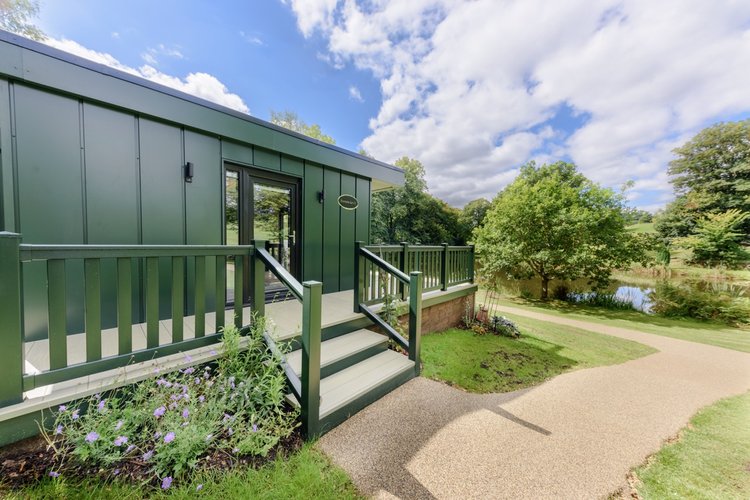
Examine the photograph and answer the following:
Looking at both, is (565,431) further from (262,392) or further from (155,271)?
(155,271)

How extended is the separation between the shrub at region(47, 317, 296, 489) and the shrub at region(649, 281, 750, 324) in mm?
12989

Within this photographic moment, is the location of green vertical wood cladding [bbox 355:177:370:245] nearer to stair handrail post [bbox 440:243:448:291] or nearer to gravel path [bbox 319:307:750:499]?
stair handrail post [bbox 440:243:448:291]

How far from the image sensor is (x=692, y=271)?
46.3 feet

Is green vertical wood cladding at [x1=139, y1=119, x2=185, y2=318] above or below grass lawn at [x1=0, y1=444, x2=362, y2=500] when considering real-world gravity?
above

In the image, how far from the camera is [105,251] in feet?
5.91

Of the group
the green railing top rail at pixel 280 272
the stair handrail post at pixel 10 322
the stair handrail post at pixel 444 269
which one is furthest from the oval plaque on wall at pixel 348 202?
the stair handrail post at pixel 10 322

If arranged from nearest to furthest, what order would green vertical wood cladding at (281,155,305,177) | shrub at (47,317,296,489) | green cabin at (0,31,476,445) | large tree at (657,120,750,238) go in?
shrub at (47,317,296,489), green cabin at (0,31,476,445), green vertical wood cladding at (281,155,305,177), large tree at (657,120,750,238)

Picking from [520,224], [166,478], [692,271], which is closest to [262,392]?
[166,478]

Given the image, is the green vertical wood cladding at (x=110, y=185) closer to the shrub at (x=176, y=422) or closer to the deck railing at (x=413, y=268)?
the shrub at (x=176, y=422)

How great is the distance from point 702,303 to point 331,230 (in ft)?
40.9

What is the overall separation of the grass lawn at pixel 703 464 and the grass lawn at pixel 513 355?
4.34ft

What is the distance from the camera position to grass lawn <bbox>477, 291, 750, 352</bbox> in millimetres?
6193

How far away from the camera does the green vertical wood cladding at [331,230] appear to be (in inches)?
189

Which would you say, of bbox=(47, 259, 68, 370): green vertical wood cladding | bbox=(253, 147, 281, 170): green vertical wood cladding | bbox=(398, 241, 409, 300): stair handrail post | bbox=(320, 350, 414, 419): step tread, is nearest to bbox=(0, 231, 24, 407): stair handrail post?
bbox=(47, 259, 68, 370): green vertical wood cladding
